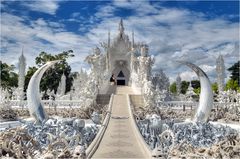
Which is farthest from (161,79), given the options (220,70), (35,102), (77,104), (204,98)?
(35,102)

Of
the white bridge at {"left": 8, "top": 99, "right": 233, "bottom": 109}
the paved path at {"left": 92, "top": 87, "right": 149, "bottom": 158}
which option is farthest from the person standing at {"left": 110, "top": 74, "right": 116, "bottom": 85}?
the paved path at {"left": 92, "top": 87, "right": 149, "bottom": 158}

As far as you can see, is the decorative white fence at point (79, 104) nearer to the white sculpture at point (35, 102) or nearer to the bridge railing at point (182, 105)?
the bridge railing at point (182, 105)

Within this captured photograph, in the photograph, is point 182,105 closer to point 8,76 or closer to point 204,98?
point 204,98

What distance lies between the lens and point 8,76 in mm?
40906

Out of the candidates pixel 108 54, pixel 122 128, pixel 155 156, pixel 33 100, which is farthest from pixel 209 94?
pixel 108 54

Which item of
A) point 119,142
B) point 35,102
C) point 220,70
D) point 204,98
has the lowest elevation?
point 119,142

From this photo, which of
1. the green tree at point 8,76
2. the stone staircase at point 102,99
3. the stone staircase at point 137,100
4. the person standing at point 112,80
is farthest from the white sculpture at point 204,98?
the green tree at point 8,76

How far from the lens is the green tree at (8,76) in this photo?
39703mm

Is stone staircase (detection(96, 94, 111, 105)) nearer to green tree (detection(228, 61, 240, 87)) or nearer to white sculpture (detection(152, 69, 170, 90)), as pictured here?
white sculpture (detection(152, 69, 170, 90))

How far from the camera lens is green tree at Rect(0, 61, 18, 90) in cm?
3970

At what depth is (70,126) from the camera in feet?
42.4

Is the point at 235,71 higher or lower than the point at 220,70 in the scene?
higher

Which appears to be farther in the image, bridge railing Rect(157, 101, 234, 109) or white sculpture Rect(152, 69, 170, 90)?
white sculpture Rect(152, 69, 170, 90)

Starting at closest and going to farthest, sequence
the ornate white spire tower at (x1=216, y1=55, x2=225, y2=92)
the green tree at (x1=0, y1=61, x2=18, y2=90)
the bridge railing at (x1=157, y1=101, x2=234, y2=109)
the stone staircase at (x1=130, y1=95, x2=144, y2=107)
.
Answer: the bridge railing at (x1=157, y1=101, x2=234, y2=109) → the stone staircase at (x1=130, y1=95, x2=144, y2=107) → the ornate white spire tower at (x1=216, y1=55, x2=225, y2=92) → the green tree at (x1=0, y1=61, x2=18, y2=90)
